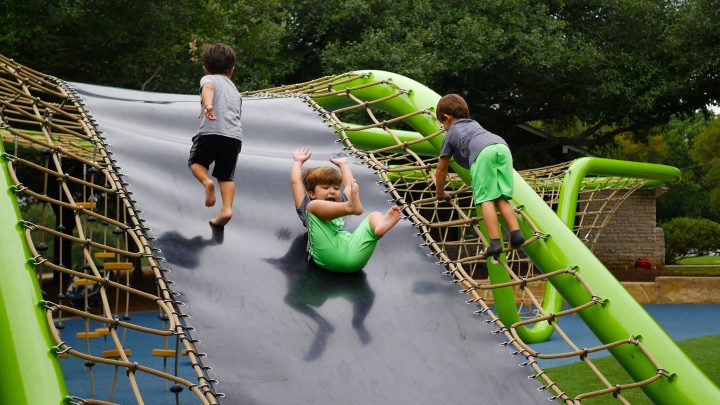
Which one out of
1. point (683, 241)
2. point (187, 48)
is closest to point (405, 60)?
point (187, 48)

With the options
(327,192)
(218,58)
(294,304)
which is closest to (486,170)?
(327,192)

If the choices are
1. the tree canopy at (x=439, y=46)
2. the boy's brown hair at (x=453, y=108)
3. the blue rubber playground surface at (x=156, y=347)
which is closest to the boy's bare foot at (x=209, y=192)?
the boy's brown hair at (x=453, y=108)

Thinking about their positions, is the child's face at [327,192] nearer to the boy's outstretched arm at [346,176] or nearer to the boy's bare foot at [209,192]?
the boy's outstretched arm at [346,176]

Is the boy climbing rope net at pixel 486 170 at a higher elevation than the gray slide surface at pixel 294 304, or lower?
higher

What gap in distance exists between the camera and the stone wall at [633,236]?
18641 mm

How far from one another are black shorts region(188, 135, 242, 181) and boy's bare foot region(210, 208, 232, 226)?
0.18 meters

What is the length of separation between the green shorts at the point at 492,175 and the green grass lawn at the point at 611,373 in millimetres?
2750

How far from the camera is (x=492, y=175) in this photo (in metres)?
4.15

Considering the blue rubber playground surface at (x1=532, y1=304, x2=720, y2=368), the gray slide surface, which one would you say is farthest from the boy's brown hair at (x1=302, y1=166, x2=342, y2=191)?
the blue rubber playground surface at (x1=532, y1=304, x2=720, y2=368)

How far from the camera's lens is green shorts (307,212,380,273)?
12.5 ft

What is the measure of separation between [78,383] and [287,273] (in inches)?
182

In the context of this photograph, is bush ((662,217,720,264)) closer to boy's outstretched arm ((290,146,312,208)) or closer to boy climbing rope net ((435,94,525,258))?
boy climbing rope net ((435,94,525,258))

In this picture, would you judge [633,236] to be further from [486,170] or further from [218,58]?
[218,58]

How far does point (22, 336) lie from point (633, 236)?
17.6m
